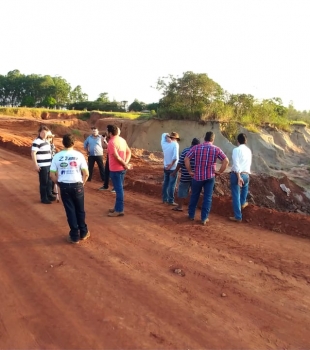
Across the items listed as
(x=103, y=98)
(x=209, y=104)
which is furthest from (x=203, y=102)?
(x=103, y=98)

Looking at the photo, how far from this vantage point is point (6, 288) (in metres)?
4.64

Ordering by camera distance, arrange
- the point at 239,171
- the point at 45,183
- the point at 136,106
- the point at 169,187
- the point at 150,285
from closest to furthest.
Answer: the point at 150,285 < the point at 239,171 < the point at 45,183 < the point at 169,187 < the point at 136,106

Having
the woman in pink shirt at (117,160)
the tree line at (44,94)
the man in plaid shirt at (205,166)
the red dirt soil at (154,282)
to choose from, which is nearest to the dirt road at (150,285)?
the red dirt soil at (154,282)

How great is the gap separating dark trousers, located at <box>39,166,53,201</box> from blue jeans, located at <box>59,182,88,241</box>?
263 centimetres

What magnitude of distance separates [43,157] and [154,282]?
4662 millimetres

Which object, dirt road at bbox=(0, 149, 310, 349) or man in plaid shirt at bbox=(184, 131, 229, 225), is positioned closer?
dirt road at bbox=(0, 149, 310, 349)

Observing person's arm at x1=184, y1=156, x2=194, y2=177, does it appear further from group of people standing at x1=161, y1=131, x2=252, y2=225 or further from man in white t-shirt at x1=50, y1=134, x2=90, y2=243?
man in white t-shirt at x1=50, y1=134, x2=90, y2=243

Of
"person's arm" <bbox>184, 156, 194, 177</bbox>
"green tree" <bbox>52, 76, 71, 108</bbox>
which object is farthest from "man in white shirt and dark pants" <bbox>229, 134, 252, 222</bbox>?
"green tree" <bbox>52, 76, 71, 108</bbox>

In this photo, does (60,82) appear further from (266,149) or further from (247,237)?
(247,237)

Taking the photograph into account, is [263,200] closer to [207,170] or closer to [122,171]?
[207,170]

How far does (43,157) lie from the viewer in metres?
8.39

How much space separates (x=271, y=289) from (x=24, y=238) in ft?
13.0

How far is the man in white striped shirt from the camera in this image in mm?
8273

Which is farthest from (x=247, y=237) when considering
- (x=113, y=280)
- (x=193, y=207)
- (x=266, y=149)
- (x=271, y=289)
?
(x=266, y=149)
